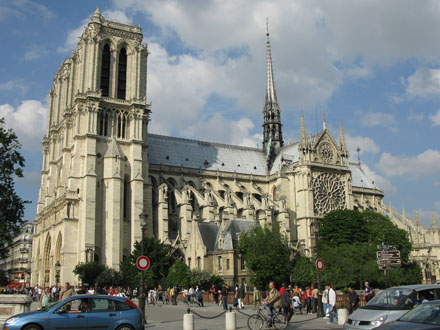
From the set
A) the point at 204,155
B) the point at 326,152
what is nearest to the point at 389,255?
the point at 326,152

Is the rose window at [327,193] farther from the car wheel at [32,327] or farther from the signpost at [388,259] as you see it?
the car wheel at [32,327]

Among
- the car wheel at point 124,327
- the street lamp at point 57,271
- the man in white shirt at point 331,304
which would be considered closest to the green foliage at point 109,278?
the street lamp at point 57,271

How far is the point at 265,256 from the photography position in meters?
44.4

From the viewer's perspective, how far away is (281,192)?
227 ft

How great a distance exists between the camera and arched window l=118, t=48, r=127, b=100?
204 ft

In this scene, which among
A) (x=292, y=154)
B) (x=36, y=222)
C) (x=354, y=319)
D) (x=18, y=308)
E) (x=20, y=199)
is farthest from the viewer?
(x=292, y=154)

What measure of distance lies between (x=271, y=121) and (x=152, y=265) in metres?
41.6

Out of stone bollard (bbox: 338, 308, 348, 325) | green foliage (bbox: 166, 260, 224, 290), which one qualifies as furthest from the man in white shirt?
green foliage (bbox: 166, 260, 224, 290)

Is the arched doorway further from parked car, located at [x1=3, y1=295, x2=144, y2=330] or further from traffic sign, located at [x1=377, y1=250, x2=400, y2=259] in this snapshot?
parked car, located at [x1=3, y1=295, x2=144, y2=330]

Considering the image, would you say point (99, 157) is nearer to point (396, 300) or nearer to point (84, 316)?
point (84, 316)

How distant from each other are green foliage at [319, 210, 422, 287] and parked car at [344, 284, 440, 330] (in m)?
32.7

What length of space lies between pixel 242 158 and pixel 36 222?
99.5 ft

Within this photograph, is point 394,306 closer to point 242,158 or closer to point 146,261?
point 146,261

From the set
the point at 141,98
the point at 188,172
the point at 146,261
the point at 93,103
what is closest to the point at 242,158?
the point at 188,172
